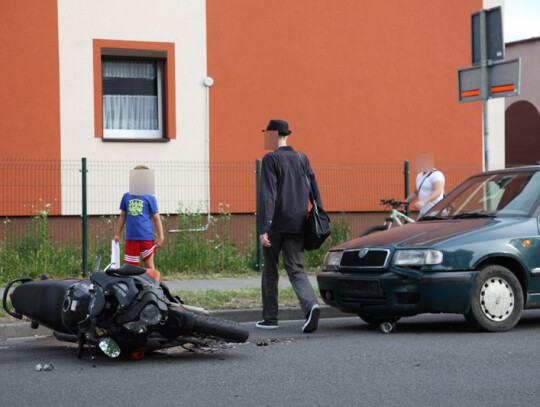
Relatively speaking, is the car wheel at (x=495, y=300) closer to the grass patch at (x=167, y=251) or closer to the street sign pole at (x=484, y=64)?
the street sign pole at (x=484, y=64)

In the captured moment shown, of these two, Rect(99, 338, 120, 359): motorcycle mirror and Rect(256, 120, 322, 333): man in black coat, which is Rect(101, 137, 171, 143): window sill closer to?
Rect(256, 120, 322, 333): man in black coat

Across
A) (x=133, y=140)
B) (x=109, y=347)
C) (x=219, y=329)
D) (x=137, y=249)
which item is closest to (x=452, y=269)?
(x=219, y=329)

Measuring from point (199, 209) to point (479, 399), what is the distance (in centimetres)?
941

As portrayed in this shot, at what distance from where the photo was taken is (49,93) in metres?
14.4

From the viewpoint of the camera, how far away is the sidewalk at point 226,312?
7.93 meters

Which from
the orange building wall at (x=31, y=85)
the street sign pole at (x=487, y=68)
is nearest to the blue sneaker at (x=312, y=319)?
the street sign pole at (x=487, y=68)

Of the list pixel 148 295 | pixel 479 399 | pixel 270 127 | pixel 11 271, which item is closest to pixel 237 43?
pixel 11 271

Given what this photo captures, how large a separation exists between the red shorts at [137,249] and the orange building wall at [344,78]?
5.37 metres

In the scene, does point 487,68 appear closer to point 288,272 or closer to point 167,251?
point 288,272

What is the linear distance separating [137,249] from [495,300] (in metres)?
4.61

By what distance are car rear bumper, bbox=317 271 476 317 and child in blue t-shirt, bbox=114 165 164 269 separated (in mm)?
3290

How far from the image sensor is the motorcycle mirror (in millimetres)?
6090

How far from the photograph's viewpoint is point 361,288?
7.55 metres

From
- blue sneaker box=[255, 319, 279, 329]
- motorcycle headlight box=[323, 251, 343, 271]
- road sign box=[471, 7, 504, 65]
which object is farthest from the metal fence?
motorcycle headlight box=[323, 251, 343, 271]
